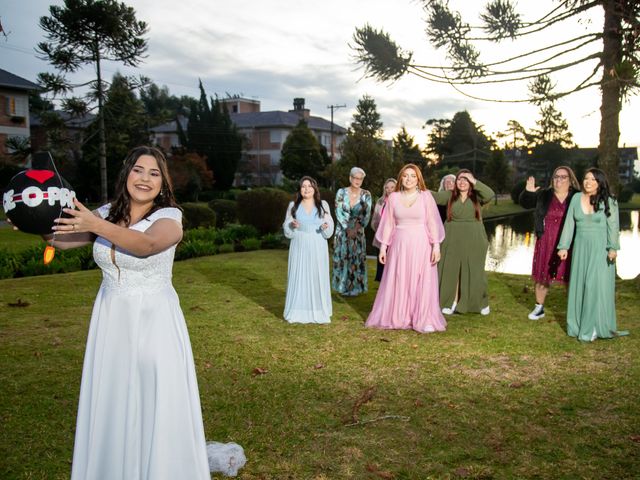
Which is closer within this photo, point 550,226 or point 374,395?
point 374,395

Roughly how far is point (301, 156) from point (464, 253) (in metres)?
47.8

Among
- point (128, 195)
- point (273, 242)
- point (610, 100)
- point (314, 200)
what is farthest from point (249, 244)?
point (128, 195)

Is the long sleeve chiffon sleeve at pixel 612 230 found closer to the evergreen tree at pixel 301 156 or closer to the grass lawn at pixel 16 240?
the grass lawn at pixel 16 240

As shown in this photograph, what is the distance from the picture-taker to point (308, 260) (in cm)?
918

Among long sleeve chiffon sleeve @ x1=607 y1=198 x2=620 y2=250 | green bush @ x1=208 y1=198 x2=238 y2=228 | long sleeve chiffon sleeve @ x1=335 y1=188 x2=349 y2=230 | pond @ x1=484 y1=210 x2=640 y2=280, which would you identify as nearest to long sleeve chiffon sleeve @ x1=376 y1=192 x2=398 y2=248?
long sleeve chiffon sleeve @ x1=335 y1=188 x2=349 y2=230

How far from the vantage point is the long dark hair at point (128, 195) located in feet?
11.2

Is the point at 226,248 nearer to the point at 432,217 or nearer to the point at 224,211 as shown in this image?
the point at 224,211

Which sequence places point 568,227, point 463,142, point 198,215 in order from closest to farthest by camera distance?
point 568,227
point 198,215
point 463,142

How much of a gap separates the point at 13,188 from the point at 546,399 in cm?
511

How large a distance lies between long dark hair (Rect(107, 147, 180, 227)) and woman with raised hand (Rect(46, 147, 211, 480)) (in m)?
0.02

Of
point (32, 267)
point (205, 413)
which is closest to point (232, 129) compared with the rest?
point (32, 267)

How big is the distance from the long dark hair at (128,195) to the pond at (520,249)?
13867mm

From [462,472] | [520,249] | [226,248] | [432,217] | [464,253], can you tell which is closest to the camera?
[462,472]

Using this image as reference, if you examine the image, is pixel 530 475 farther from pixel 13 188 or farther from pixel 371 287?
pixel 371 287
